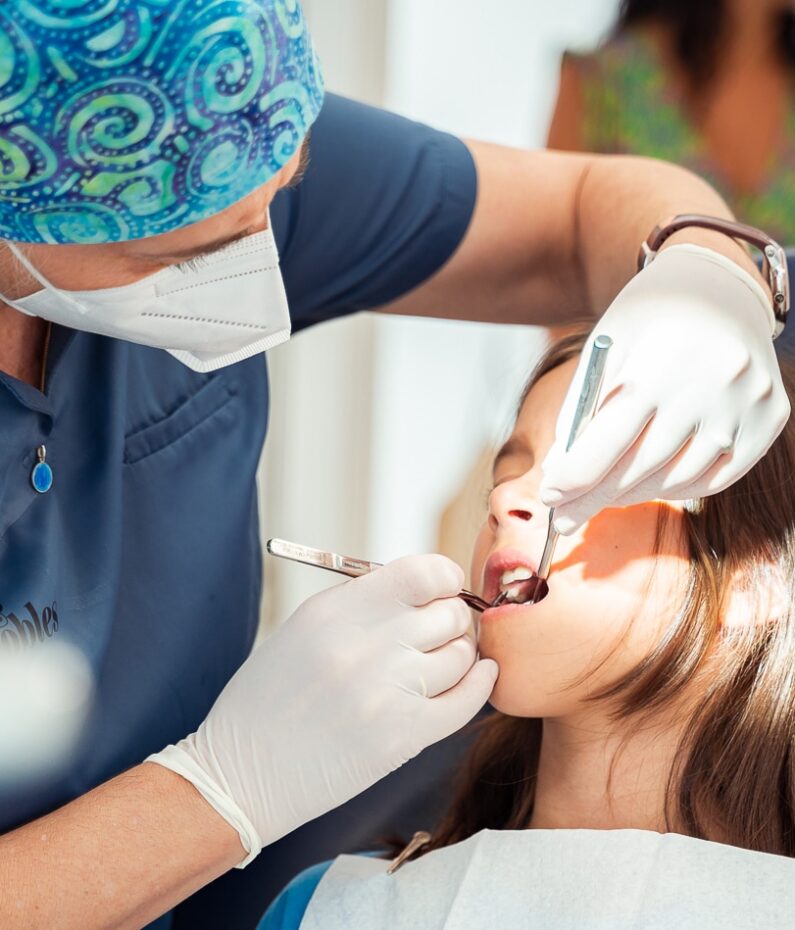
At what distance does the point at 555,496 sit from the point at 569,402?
10 centimetres

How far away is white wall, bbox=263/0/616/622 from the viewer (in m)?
2.50

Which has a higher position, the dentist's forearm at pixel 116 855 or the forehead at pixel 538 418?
the forehead at pixel 538 418

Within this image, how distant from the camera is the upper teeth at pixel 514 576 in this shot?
118 centimetres

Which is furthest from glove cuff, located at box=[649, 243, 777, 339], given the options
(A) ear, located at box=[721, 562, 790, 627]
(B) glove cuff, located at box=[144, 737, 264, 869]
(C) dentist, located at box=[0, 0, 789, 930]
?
(B) glove cuff, located at box=[144, 737, 264, 869]

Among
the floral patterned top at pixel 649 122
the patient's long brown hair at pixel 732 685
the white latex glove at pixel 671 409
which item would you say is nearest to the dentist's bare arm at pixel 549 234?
the white latex glove at pixel 671 409

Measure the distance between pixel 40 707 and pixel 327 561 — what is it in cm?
32

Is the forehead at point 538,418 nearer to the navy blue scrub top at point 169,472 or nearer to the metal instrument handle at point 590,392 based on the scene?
the metal instrument handle at point 590,392

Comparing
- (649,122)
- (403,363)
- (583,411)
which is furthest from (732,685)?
(403,363)

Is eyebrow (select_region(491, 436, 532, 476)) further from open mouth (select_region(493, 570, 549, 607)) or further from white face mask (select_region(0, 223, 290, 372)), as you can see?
white face mask (select_region(0, 223, 290, 372))

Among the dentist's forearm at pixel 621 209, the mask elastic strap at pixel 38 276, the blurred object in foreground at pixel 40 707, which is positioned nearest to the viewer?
the mask elastic strap at pixel 38 276

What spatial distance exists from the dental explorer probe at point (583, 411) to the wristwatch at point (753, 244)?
274 millimetres

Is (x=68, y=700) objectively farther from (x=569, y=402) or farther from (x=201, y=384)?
(x=569, y=402)

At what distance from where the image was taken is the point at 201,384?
1.39 m

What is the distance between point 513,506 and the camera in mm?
1203
